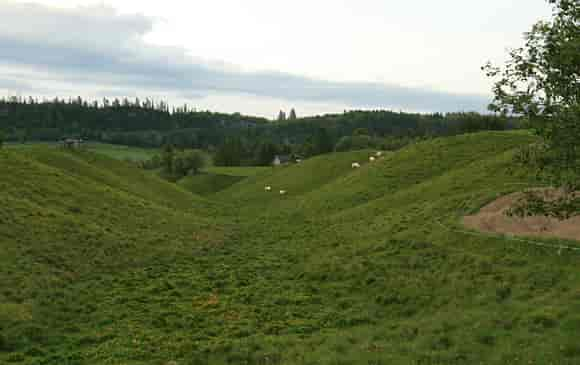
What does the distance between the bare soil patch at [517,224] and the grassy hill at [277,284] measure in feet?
3.22

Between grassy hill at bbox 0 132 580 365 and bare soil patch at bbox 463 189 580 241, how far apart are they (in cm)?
98

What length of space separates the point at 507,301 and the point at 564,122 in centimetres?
671

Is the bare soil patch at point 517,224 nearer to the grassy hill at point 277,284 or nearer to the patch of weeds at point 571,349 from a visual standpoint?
the grassy hill at point 277,284

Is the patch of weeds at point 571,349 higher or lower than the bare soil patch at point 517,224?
lower

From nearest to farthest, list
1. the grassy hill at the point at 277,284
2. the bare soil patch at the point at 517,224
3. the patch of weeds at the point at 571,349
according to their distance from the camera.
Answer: the patch of weeds at the point at 571,349 < the grassy hill at the point at 277,284 < the bare soil patch at the point at 517,224

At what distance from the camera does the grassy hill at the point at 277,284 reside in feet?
44.8

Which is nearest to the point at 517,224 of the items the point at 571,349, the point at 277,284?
the point at 571,349

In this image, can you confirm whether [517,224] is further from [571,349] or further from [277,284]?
[277,284]

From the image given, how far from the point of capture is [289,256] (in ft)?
93.5

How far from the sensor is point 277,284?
22.1 meters

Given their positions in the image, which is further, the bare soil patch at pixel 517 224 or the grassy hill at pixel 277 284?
the bare soil patch at pixel 517 224

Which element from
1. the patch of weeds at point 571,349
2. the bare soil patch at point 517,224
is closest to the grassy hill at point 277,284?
the patch of weeds at point 571,349

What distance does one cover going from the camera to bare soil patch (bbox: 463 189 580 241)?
20.2m

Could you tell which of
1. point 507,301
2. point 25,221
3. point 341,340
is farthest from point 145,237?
point 507,301
